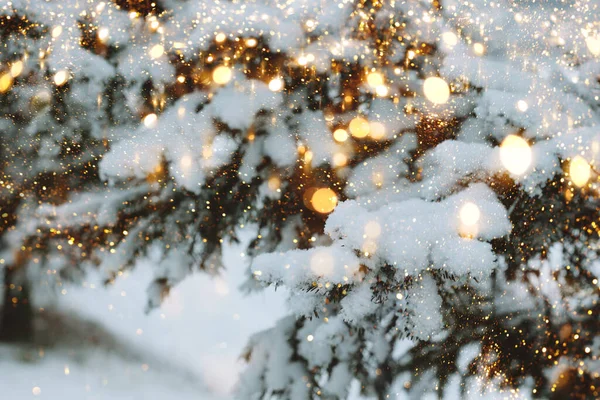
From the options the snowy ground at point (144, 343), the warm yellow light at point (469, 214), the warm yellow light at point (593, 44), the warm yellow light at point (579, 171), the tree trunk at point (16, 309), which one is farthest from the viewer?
the snowy ground at point (144, 343)

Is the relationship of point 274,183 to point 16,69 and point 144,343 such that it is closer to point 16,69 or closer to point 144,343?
point 16,69

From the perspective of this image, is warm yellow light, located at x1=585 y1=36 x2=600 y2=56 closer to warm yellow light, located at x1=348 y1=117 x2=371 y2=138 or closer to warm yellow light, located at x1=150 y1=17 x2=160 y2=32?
warm yellow light, located at x1=348 y1=117 x2=371 y2=138

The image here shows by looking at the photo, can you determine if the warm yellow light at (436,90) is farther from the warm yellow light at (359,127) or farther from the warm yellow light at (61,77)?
the warm yellow light at (61,77)

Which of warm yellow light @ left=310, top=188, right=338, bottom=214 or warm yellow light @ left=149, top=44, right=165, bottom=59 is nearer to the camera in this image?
warm yellow light @ left=149, top=44, right=165, bottom=59

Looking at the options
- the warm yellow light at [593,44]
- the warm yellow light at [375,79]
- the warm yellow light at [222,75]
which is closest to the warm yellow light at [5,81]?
the warm yellow light at [222,75]

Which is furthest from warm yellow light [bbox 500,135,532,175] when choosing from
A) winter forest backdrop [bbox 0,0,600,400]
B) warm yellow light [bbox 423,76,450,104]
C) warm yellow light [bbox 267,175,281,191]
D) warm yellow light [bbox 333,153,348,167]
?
warm yellow light [bbox 267,175,281,191]

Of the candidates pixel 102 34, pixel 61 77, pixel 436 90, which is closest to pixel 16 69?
pixel 61 77
